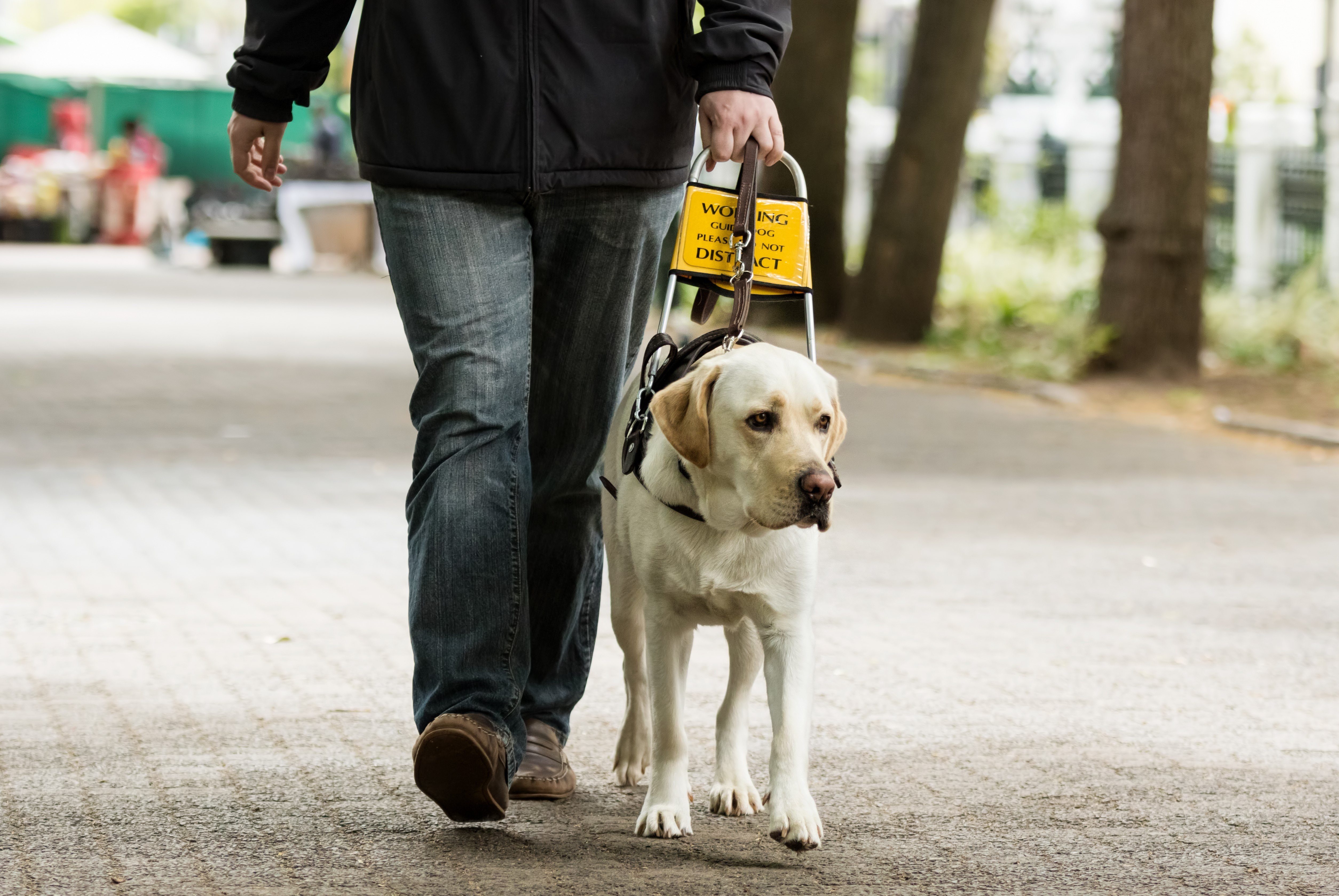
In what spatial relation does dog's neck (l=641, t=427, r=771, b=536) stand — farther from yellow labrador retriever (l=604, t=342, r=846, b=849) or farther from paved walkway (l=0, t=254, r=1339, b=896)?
paved walkway (l=0, t=254, r=1339, b=896)

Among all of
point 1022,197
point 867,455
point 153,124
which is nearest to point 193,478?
point 867,455

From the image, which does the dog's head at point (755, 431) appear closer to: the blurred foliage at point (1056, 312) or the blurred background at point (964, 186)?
the blurred background at point (964, 186)

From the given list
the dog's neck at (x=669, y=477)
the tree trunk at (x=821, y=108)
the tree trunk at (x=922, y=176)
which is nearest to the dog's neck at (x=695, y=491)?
the dog's neck at (x=669, y=477)

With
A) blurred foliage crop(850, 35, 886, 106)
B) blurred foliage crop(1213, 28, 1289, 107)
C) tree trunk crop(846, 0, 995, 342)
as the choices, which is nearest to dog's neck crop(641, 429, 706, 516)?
tree trunk crop(846, 0, 995, 342)

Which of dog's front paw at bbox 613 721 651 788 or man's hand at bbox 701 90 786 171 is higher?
man's hand at bbox 701 90 786 171

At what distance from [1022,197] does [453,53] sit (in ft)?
74.1

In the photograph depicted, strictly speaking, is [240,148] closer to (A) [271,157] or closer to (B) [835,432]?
(A) [271,157]

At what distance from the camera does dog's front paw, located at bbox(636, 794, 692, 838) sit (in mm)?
3777

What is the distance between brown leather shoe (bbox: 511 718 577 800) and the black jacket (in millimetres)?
1150

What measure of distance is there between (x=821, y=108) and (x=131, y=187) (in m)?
18.9

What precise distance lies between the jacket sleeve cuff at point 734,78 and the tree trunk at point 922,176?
44.3ft

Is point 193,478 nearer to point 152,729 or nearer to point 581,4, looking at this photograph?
point 152,729

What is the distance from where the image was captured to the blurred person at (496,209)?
3633 millimetres

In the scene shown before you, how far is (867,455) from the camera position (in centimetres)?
1077
